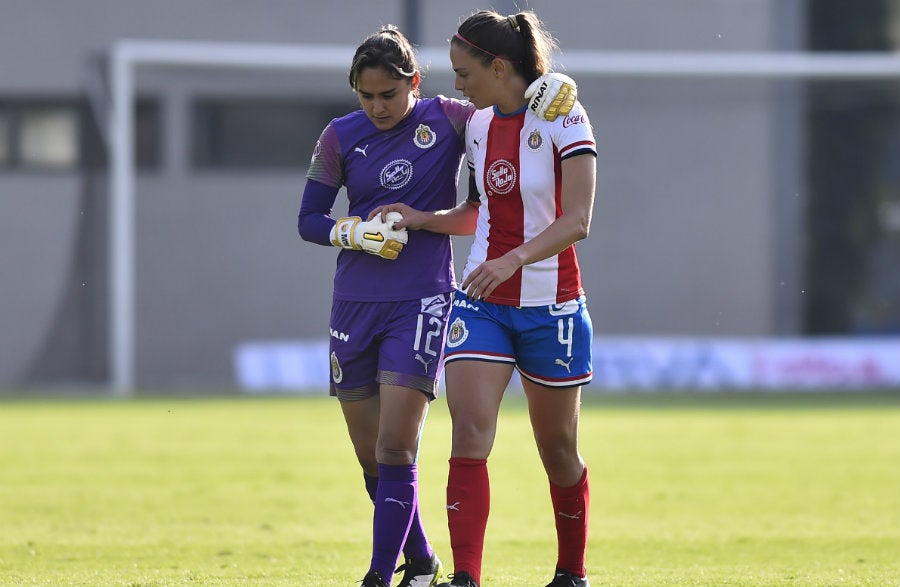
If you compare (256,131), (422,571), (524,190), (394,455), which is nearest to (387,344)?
(394,455)

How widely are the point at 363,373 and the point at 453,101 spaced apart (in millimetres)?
1102

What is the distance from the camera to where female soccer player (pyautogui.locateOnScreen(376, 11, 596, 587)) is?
510cm

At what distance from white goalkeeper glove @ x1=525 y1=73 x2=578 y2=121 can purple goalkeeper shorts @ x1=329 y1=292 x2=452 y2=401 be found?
835 mm

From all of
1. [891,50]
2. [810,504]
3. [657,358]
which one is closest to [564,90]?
[810,504]

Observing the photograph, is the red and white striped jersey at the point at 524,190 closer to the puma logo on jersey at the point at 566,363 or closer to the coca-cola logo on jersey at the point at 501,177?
the coca-cola logo on jersey at the point at 501,177

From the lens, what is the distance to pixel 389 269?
5.46 metres

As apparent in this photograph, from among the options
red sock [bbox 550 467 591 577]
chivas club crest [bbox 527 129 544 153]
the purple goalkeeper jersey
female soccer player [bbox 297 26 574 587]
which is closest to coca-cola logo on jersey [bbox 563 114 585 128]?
chivas club crest [bbox 527 129 544 153]

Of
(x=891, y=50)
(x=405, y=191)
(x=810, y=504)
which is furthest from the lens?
(x=891, y=50)

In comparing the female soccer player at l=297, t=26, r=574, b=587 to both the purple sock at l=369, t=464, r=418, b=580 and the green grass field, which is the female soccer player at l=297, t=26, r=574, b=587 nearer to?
the purple sock at l=369, t=464, r=418, b=580

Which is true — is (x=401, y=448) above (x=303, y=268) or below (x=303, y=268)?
above

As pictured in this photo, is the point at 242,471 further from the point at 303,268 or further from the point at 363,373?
the point at 303,268

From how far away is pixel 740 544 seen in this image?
709cm

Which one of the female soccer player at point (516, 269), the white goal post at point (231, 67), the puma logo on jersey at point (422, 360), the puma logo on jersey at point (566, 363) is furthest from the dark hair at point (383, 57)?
the white goal post at point (231, 67)

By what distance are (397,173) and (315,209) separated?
354mm
